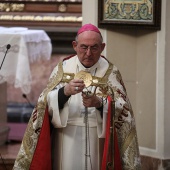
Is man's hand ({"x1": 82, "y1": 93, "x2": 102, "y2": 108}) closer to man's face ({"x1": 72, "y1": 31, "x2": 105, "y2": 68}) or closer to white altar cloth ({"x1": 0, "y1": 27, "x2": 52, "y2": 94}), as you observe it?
man's face ({"x1": 72, "y1": 31, "x2": 105, "y2": 68})

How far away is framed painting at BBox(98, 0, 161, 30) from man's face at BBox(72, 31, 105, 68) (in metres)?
1.59

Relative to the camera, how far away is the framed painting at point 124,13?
6.35 metres

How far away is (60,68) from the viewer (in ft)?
16.4

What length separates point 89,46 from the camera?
4730 mm

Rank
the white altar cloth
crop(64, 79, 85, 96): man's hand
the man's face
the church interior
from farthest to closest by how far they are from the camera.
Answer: the white altar cloth → the church interior → the man's face → crop(64, 79, 85, 96): man's hand

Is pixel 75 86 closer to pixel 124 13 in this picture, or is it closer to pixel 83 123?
pixel 83 123

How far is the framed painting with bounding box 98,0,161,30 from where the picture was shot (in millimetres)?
6352

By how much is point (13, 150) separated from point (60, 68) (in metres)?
2.06

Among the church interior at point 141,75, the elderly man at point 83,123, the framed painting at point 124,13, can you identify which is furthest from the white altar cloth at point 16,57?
the elderly man at point 83,123

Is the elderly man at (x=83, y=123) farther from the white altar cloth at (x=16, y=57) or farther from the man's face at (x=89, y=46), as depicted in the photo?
the white altar cloth at (x=16, y=57)

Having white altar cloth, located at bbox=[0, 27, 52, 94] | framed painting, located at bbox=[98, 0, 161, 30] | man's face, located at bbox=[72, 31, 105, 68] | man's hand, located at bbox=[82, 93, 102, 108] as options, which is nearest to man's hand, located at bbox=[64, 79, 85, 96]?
man's hand, located at bbox=[82, 93, 102, 108]

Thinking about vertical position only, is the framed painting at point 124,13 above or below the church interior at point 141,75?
above

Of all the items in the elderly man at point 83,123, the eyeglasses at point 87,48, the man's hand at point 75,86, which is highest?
the eyeglasses at point 87,48

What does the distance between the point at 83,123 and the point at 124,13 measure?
1733 millimetres
